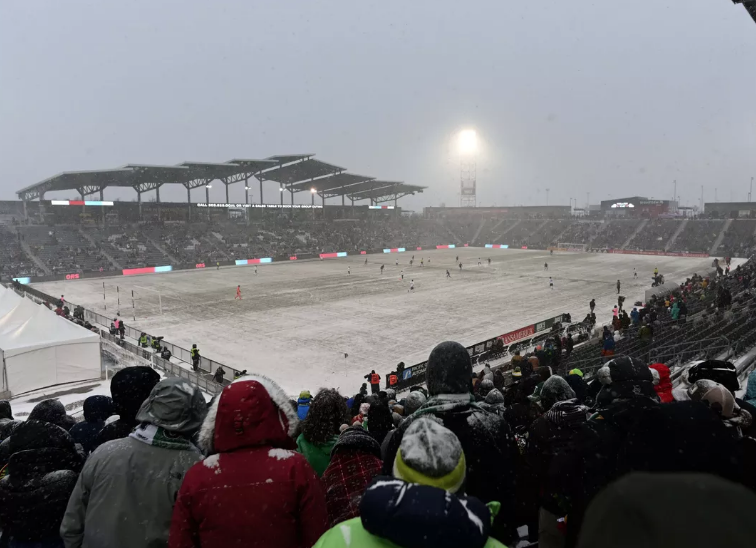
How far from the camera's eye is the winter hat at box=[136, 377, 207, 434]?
9.53ft

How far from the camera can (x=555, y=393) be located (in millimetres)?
4543

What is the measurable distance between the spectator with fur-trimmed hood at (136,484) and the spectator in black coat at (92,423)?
1.62 meters

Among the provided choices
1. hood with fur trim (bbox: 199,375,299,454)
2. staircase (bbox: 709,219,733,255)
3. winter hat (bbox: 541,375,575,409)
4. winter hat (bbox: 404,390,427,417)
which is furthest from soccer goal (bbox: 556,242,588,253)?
hood with fur trim (bbox: 199,375,299,454)

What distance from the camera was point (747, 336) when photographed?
1304 cm

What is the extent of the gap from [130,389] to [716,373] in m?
4.89

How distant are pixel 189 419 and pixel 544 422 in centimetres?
252

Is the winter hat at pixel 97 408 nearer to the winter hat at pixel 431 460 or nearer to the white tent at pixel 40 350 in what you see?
the winter hat at pixel 431 460

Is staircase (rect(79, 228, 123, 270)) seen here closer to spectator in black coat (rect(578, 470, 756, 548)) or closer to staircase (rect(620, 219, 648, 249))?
spectator in black coat (rect(578, 470, 756, 548))

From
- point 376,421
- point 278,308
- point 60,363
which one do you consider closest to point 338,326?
point 278,308

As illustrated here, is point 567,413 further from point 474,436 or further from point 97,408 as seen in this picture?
point 97,408

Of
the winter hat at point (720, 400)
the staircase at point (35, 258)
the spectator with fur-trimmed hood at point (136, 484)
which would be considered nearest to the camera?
the spectator with fur-trimmed hood at point (136, 484)

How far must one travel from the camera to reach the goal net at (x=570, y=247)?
87819 mm

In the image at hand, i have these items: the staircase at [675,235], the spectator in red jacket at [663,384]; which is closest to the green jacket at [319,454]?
the spectator in red jacket at [663,384]

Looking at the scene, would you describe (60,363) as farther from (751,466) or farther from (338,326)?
(751,466)
